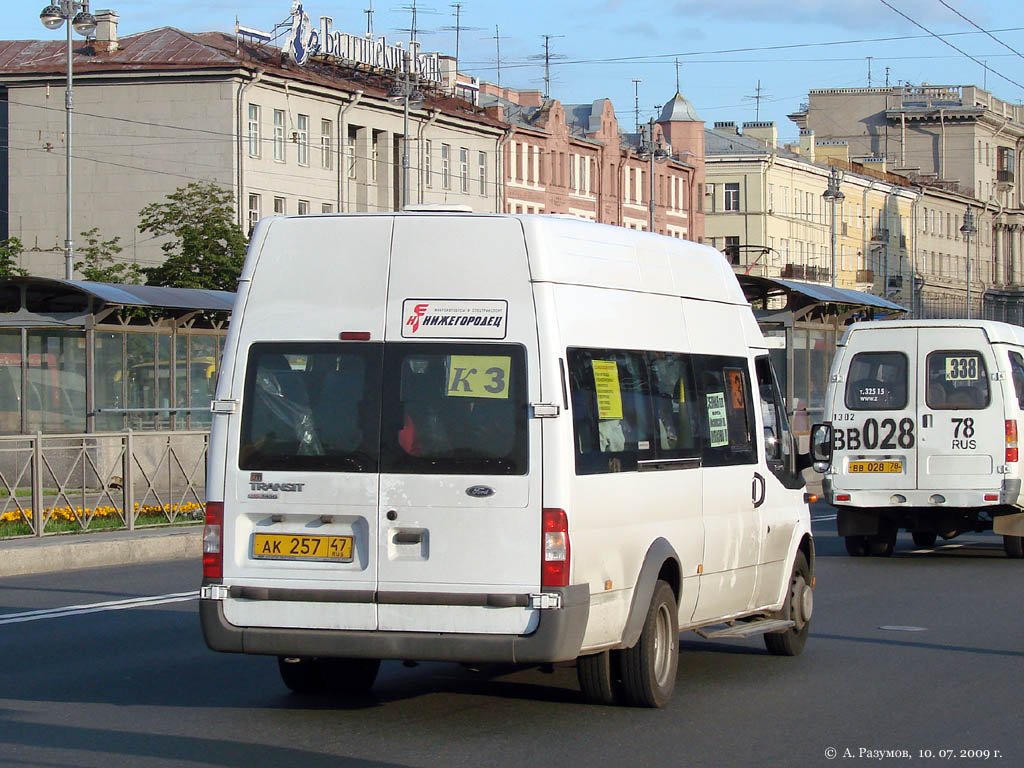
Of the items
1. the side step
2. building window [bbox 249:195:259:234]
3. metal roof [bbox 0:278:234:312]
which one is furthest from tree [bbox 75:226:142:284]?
the side step

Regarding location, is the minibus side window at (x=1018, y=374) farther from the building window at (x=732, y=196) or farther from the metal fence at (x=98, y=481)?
the building window at (x=732, y=196)

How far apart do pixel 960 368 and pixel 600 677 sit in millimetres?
10354

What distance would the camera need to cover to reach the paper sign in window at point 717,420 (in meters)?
9.88

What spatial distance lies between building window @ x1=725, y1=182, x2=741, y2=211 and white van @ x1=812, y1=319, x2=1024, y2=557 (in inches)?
3016

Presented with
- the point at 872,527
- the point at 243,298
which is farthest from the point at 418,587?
the point at 872,527

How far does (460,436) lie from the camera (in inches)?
323

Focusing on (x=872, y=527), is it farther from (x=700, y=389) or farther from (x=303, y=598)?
(x=303, y=598)

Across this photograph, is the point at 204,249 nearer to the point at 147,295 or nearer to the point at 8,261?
the point at 8,261

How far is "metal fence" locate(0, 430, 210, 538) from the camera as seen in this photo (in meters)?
17.6

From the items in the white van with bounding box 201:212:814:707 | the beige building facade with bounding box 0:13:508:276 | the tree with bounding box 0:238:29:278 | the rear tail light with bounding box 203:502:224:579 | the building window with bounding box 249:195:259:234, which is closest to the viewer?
the white van with bounding box 201:212:814:707

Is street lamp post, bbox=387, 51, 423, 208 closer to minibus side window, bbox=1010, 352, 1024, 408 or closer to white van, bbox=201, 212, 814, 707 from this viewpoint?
minibus side window, bbox=1010, 352, 1024, 408

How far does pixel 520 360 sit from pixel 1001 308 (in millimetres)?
116984

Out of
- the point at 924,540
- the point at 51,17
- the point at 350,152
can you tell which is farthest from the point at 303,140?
the point at 924,540

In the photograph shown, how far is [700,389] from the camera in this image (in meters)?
9.84
